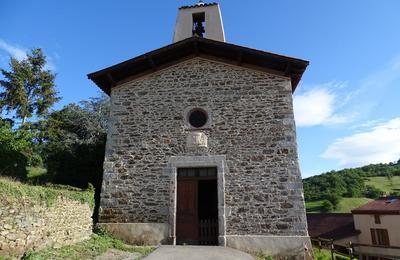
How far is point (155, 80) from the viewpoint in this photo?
407 inches

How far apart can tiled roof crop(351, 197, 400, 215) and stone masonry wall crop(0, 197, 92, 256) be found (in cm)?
2284

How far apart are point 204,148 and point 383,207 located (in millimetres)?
20986

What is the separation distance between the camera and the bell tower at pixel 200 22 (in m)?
12.2

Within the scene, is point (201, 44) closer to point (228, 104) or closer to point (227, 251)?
point (228, 104)

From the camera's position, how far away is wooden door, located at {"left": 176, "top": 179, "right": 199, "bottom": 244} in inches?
345

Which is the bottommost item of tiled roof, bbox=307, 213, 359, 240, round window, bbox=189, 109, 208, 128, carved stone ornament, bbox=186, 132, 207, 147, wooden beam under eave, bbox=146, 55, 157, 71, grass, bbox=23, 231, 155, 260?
tiled roof, bbox=307, 213, 359, 240

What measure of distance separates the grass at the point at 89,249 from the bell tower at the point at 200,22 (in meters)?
8.01

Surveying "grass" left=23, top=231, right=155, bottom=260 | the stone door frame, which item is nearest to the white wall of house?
the stone door frame

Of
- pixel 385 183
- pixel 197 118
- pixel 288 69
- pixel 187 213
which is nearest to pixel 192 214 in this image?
pixel 187 213

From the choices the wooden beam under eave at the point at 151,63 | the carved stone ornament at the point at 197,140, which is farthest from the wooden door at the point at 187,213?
the wooden beam under eave at the point at 151,63

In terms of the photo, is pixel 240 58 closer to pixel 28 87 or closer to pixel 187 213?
pixel 187 213

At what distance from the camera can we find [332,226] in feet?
85.2

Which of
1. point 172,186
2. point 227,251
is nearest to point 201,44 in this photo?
point 172,186

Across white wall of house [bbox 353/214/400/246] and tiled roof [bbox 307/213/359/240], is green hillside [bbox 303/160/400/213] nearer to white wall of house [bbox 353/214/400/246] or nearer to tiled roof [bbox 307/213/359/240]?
tiled roof [bbox 307/213/359/240]
